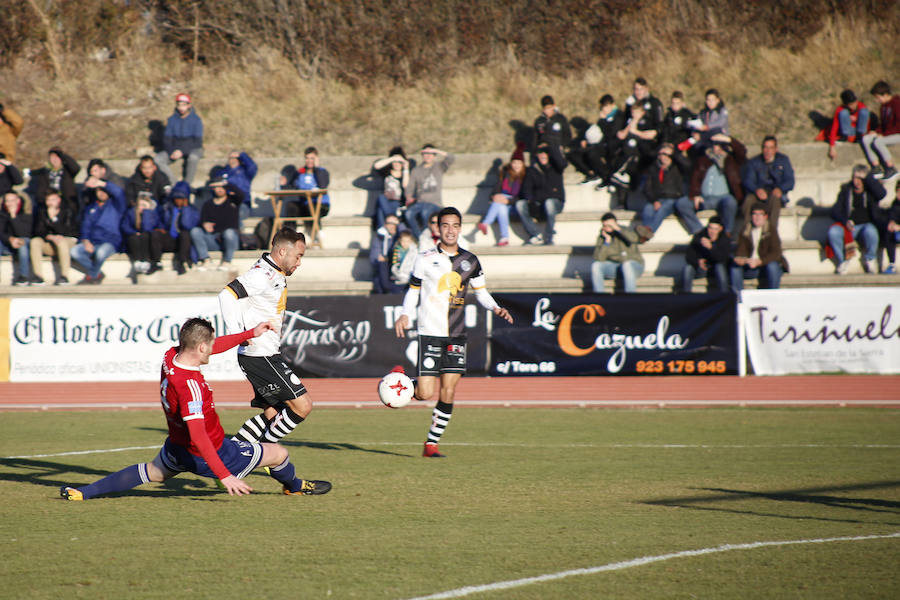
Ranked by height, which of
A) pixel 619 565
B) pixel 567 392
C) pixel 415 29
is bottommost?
pixel 567 392

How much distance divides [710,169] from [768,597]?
56.0 ft

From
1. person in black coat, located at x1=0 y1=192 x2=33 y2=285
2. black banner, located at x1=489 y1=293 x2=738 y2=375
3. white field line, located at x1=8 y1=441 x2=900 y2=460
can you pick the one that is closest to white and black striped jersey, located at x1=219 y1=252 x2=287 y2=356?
white field line, located at x1=8 y1=441 x2=900 y2=460

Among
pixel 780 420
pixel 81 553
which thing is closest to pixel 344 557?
pixel 81 553

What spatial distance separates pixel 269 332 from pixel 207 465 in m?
1.74

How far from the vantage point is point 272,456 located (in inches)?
272

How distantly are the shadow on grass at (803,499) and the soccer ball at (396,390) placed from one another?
288cm

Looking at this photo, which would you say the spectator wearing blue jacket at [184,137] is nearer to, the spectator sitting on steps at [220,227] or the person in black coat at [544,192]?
the spectator sitting on steps at [220,227]

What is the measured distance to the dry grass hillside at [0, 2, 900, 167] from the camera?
26.8 m

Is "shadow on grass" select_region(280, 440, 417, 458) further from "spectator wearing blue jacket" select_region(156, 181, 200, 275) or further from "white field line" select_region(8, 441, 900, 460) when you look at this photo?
"spectator wearing blue jacket" select_region(156, 181, 200, 275)

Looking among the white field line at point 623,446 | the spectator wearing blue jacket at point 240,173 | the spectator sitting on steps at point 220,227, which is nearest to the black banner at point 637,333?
the spectator sitting on steps at point 220,227

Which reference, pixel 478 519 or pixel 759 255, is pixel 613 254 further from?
pixel 478 519

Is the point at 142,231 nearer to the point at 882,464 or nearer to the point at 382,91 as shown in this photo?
the point at 382,91

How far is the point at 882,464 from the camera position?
8.92 metres

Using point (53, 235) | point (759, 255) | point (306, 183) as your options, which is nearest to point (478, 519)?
point (759, 255)
